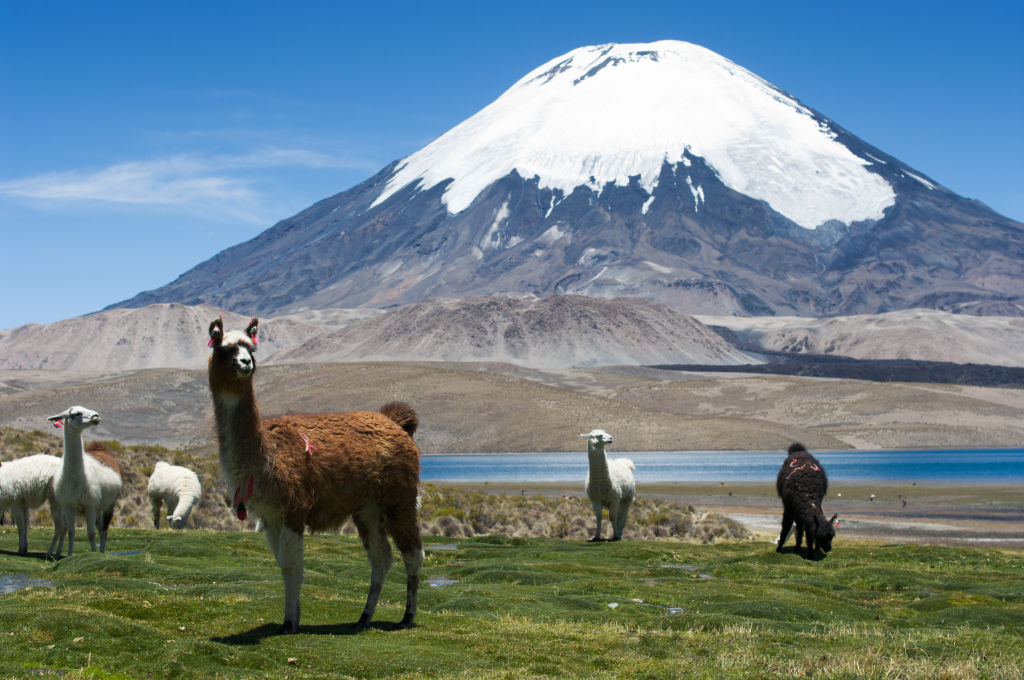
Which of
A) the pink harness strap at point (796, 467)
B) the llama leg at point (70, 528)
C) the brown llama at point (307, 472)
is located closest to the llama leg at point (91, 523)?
the llama leg at point (70, 528)

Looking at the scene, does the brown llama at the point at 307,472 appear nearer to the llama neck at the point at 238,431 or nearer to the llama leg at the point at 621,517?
the llama neck at the point at 238,431

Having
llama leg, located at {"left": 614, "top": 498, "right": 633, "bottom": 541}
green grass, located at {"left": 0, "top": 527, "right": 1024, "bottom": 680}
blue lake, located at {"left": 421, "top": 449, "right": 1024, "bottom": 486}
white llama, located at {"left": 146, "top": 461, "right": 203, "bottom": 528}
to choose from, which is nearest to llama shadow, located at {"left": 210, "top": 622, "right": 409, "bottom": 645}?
green grass, located at {"left": 0, "top": 527, "right": 1024, "bottom": 680}

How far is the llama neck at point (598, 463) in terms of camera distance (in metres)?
26.0

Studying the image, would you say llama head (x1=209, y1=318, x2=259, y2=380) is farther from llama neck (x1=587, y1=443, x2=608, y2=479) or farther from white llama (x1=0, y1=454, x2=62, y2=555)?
llama neck (x1=587, y1=443, x2=608, y2=479)

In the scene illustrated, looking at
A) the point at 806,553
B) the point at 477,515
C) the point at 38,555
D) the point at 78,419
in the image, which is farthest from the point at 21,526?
the point at 477,515

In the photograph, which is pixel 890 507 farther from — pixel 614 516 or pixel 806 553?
pixel 806 553

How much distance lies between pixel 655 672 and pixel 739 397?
127 m

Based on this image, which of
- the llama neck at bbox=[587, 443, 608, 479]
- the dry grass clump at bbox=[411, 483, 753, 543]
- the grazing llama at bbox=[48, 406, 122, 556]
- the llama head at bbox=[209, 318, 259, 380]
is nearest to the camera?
the llama head at bbox=[209, 318, 259, 380]

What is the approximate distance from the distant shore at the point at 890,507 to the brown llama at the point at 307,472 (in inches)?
891

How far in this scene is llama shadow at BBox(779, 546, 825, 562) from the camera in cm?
2257

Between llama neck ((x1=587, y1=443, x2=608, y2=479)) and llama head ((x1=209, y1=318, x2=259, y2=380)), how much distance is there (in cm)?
1639

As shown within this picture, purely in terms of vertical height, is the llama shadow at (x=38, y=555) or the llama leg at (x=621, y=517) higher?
the llama shadow at (x=38, y=555)

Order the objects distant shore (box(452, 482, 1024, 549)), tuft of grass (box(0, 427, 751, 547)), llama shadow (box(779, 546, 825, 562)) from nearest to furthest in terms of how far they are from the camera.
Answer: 1. llama shadow (box(779, 546, 825, 562))
2. tuft of grass (box(0, 427, 751, 547))
3. distant shore (box(452, 482, 1024, 549))

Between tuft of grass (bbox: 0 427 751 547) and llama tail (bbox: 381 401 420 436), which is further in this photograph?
tuft of grass (bbox: 0 427 751 547)
